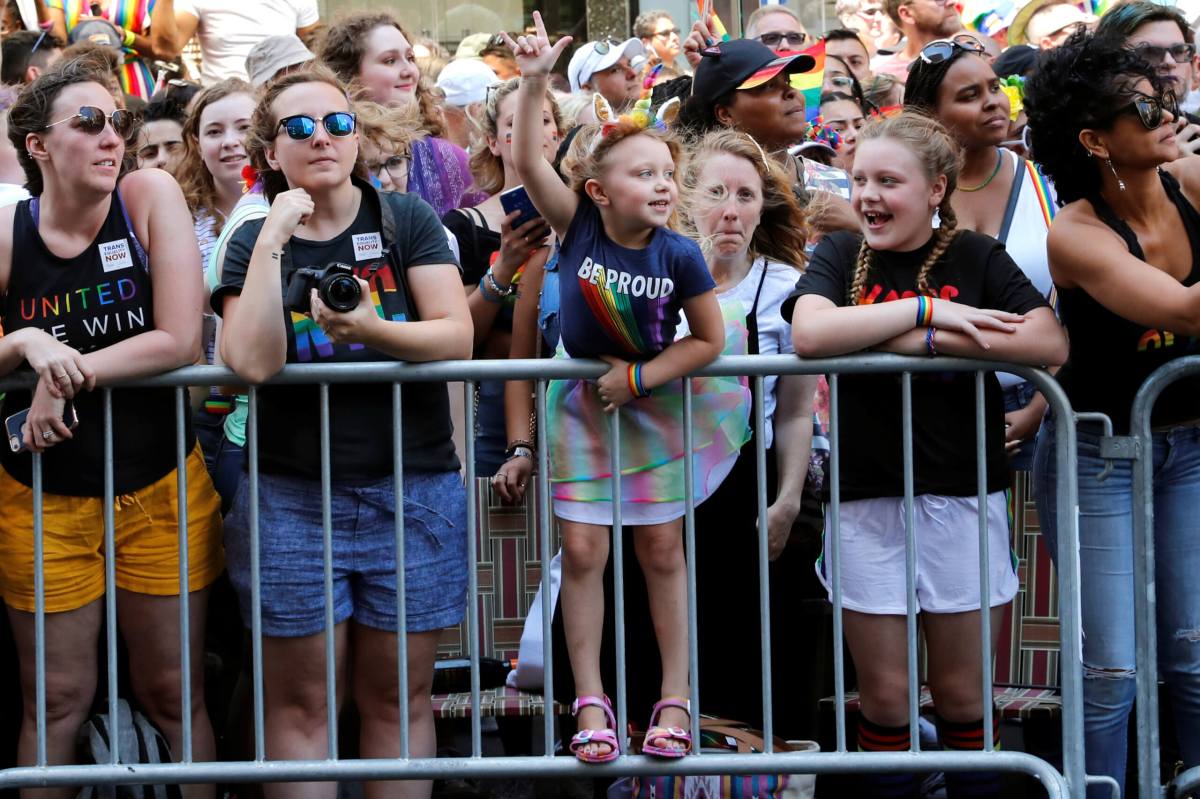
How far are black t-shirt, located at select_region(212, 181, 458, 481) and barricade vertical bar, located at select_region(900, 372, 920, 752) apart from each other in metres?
1.21

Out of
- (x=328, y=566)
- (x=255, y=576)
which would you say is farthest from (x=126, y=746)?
(x=328, y=566)

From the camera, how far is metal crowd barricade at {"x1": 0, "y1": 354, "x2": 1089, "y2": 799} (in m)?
4.22

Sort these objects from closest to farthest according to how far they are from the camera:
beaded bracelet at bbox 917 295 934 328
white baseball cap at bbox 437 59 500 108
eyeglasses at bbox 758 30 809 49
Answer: beaded bracelet at bbox 917 295 934 328, eyeglasses at bbox 758 30 809 49, white baseball cap at bbox 437 59 500 108

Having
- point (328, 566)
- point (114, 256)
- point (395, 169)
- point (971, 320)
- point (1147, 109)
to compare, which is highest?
point (395, 169)

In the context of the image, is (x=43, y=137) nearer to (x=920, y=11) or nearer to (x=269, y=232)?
(x=269, y=232)

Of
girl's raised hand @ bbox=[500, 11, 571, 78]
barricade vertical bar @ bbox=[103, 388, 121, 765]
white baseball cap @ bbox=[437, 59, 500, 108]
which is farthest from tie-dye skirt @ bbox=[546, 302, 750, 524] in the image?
white baseball cap @ bbox=[437, 59, 500, 108]

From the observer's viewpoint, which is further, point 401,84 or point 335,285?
point 401,84

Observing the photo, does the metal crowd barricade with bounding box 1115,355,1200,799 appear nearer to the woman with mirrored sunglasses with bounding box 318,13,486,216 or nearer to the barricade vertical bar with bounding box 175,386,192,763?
the barricade vertical bar with bounding box 175,386,192,763

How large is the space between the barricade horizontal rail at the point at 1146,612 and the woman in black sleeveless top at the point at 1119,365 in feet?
0.16

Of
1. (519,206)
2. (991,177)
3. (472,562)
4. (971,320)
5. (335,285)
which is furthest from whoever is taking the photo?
(991,177)

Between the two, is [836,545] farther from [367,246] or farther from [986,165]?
[986,165]

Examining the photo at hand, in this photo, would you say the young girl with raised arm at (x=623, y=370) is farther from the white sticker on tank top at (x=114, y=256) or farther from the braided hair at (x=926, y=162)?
the white sticker on tank top at (x=114, y=256)

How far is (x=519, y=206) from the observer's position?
5094mm

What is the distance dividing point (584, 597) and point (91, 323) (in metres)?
1.49
